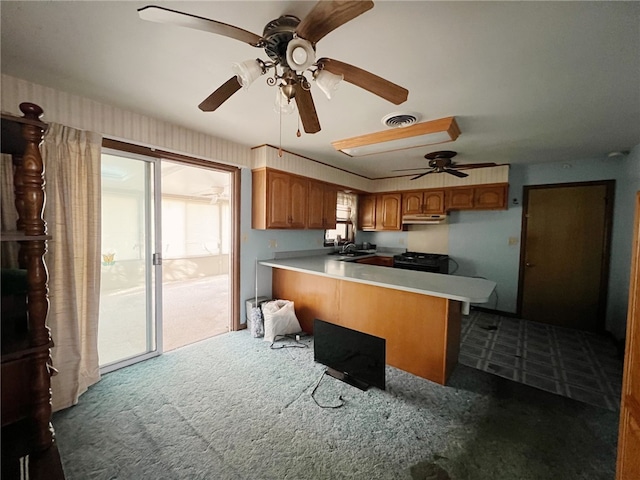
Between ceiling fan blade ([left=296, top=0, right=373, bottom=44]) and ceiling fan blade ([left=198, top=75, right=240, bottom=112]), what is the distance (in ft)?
1.45

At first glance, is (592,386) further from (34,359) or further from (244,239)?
(34,359)

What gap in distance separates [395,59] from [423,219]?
3408 mm

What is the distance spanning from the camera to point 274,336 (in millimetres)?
2930

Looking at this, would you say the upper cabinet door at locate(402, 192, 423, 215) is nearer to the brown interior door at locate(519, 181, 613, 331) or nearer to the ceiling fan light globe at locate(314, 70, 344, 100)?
the brown interior door at locate(519, 181, 613, 331)

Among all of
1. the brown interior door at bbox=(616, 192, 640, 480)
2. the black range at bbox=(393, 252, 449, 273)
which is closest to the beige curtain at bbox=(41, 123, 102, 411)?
the brown interior door at bbox=(616, 192, 640, 480)

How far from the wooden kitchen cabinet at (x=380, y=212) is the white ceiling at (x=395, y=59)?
250 cm

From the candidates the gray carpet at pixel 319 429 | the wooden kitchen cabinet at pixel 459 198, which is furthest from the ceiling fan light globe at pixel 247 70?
the wooden kitchen cabinet at pixel 459 198

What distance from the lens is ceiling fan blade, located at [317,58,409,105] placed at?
44.1 inches

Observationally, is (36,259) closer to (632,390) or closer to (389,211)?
(632,390)

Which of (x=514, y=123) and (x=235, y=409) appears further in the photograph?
(x=514, y=123)

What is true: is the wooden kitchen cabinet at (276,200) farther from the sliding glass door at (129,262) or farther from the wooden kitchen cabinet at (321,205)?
the sliding glass door at (129,262)

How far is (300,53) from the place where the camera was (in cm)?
101

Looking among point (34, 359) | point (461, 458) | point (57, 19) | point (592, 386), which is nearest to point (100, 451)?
point (34, 359)

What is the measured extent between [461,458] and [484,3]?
2.33m
